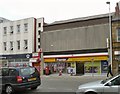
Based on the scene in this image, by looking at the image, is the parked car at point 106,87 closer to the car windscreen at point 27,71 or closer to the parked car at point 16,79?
the parked car at point 16,79

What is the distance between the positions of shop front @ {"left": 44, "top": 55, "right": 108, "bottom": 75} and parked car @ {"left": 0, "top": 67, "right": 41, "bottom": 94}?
18459mm

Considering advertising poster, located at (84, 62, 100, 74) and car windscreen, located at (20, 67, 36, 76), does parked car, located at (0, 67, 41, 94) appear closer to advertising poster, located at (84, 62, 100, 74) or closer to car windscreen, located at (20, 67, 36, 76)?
car windscreen, located at (20, 67, 36, 76)

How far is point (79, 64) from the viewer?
3428 centimetres

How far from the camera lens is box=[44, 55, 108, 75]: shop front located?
32094 millimetres

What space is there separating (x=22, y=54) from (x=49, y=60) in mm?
5958

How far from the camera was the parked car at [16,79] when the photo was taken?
45.7ft

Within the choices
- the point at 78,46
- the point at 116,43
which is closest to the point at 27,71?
the point at 116,43

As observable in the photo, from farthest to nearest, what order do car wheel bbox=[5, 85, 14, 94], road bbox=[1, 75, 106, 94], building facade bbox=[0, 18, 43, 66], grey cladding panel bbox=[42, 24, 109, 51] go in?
1. building facade bbox=[0, 18, 43, 66]
2. grey cladding panel bbox=[42, 24, 109, 51]
3. road bbox=[1, 75, 106, 94]
4. car wheel bbox=[5, 85, 14, 94]

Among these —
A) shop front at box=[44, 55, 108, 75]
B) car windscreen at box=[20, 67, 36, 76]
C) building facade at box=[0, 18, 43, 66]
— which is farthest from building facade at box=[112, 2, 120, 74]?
car windscreen at box=[20, 67, 36, 76]

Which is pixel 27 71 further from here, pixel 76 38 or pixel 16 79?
pixel 76 38

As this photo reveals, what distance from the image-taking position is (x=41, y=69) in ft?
122

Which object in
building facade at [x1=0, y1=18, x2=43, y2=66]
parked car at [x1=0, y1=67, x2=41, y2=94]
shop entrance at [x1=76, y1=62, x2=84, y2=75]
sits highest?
building facade at [x1=0, y1=18, x2=43, y2=66]

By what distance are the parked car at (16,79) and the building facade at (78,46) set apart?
60.6ft

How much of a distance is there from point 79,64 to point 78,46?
Answer: 2449 millimetres
